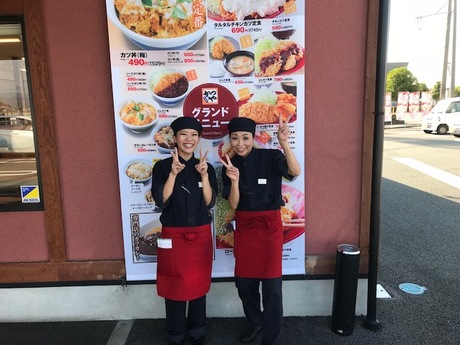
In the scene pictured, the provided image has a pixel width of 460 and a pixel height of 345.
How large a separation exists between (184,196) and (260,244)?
779mm

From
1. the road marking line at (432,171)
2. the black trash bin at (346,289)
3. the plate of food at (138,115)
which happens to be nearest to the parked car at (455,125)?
the road marking line at (432,171)

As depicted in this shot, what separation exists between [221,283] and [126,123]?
1.87 meters

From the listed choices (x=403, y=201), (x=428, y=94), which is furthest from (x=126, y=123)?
(x=428, y=94)

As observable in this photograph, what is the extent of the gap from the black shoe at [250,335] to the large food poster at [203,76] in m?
1.09

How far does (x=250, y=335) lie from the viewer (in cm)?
336

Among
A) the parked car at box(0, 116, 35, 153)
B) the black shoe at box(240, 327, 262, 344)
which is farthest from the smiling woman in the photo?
the black shoe at box(240, 327, 262, 344)

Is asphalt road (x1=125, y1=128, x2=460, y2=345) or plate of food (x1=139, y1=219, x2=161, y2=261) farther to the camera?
plate of food (x1=139, y1=219, x2=161, y2=261)

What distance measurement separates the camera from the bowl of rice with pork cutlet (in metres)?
3.41

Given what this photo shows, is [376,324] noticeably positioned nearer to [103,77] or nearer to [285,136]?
[285,136]

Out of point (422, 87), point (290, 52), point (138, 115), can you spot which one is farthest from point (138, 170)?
point (422, 87)

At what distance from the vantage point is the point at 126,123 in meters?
3.45

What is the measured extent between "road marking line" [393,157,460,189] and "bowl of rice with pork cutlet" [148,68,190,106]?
800 centimetres

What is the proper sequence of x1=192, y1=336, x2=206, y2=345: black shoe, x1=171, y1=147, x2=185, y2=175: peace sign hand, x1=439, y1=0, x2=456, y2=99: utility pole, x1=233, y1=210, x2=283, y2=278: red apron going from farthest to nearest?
x1=439, y1=0, x2=456, y2=99: utility pole
x1=192, y1=336, x2=206, y2=345: black shoe
x1=233, y1=210, x2=283, y2=278: red apron
x1=171, y1=147, x2=185, y2=175: peace sign hand

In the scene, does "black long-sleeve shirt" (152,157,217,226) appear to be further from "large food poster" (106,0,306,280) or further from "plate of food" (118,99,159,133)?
"plate of food" (118,99,159,133)
